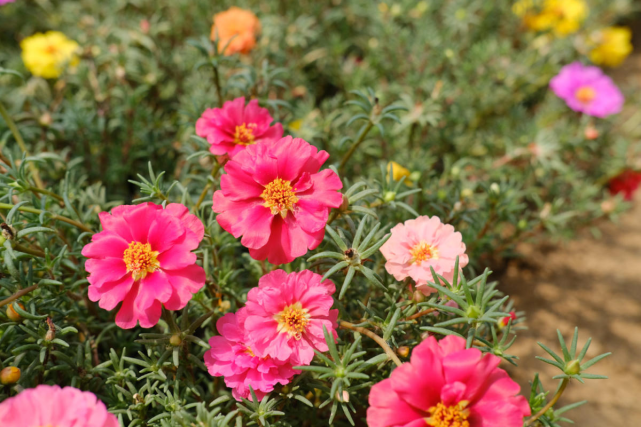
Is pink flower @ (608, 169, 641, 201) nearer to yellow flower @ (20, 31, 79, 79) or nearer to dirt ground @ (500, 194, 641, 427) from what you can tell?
dirt ground @ (500, 194, 641, 427)

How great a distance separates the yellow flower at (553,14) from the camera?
3.21m

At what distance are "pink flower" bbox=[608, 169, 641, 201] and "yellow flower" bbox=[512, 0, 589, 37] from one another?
1.11m

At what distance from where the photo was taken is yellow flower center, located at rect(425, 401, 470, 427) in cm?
102

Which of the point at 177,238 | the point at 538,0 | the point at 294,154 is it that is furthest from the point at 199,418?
the point at 538,0

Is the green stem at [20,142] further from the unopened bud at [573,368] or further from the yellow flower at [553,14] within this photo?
the yellow flower at [553,14]

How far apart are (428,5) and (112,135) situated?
2.17 meters

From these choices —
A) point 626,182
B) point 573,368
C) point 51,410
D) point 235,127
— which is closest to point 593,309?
point 626,182

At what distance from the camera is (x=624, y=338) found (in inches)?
103

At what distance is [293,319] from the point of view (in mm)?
1176

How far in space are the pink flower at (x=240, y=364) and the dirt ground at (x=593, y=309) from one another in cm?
167

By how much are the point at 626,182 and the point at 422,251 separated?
7.85ft

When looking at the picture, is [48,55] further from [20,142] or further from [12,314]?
[12,314]

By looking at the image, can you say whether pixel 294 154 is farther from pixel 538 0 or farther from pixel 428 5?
pixel 538 0

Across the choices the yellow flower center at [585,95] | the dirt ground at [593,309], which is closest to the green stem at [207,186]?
the dirt ground at [593,309]
